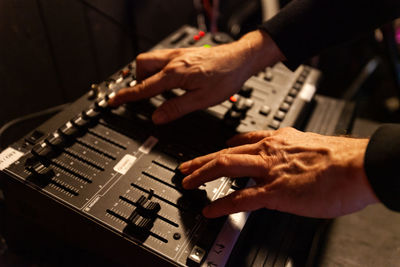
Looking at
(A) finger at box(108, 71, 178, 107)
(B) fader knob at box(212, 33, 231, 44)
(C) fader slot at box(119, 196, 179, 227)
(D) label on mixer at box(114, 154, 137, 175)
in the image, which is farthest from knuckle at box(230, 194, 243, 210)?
(B) fader knob at box(212, 33, 231, 44)

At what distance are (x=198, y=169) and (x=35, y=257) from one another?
46cm

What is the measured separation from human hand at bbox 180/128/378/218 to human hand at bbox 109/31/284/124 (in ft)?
0.56

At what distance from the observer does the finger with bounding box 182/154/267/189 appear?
64 centimetres

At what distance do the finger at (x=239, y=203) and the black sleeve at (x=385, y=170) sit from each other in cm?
17

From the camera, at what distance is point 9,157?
2.32 feet

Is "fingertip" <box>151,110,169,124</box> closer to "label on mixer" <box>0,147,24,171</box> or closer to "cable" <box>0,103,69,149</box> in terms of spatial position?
"label on mixer" <box>0,147,24,171</box>

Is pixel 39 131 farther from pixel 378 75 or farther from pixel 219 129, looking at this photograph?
pixel 378 75

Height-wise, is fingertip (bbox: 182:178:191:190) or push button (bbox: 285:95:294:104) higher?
push button (bbox: 285:95:294:104)

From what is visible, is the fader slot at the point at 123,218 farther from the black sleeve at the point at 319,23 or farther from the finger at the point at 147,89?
the black sleeve at the point at 319,23

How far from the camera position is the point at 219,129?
82 cm

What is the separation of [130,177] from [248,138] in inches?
10.0

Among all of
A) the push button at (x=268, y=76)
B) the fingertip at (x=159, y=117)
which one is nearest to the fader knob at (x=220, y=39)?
the push button at (x=268, y=76)

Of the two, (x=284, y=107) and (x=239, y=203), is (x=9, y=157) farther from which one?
(x=284, y=107)

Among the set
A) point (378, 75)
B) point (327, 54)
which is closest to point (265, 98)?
point (327, 54)
